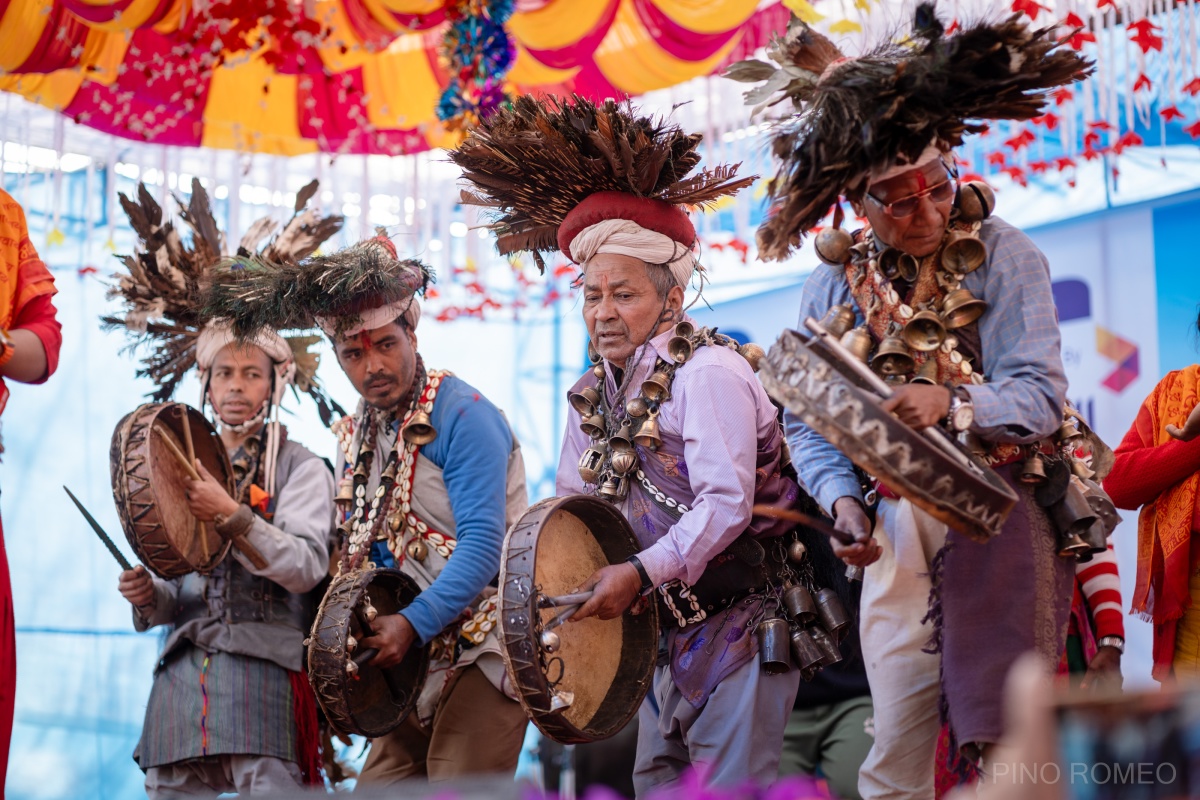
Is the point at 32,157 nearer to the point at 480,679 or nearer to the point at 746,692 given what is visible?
the point at 480,679

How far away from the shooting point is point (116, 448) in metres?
4.14

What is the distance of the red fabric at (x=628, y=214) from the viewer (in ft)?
12.0

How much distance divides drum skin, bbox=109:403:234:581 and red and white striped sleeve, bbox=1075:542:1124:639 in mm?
2857

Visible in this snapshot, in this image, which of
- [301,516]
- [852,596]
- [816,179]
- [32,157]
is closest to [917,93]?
[816,179]

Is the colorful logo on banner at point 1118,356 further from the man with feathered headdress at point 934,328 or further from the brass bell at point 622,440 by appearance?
the brass bell at point 622,440

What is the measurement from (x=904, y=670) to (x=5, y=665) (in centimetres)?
269

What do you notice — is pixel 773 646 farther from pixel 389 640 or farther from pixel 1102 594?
pixel 389 640

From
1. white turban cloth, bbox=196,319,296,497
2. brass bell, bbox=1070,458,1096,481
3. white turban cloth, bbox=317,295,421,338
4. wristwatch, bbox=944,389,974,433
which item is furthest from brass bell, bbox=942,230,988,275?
white turban cloth, bbox=196,319,296,497

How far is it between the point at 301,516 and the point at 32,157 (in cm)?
413

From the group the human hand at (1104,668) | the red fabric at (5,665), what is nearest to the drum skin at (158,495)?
the red fabric at (5,665)

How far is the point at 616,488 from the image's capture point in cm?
350

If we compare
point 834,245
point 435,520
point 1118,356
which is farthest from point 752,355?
point 1118,356

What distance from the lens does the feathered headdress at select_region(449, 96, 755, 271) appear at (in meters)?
3.59

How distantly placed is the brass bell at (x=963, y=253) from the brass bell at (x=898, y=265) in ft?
0.24
